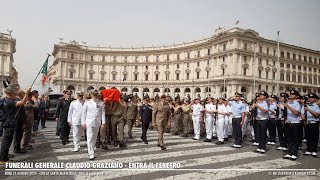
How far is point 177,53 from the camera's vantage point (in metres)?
77.0

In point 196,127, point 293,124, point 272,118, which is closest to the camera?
point 293,124

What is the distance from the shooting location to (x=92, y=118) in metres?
7.25

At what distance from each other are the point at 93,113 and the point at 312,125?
723 centimetres

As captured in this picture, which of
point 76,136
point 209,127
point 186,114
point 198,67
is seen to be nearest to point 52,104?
point 186,114

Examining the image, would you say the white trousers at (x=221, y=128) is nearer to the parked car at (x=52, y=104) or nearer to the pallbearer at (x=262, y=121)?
the pallbearer at (x=262, y=121)

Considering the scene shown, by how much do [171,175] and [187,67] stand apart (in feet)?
229

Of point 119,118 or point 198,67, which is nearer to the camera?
point 119,118

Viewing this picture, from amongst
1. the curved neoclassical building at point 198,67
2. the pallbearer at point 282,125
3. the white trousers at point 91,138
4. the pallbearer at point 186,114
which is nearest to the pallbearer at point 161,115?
the white trousers at point 91,138

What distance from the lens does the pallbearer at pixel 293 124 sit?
7.80 m

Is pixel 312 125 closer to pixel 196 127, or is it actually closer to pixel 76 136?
pixel 196 127

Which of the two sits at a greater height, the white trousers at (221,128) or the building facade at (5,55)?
the building facade at (5,55)

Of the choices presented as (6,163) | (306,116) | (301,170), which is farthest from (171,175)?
(306,116)

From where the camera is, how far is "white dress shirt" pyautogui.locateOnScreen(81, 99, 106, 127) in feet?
23.7

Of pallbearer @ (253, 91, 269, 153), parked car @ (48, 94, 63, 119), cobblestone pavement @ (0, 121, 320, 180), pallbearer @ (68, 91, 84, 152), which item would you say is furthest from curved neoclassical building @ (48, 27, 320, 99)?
pallbearer @ (68, 91, 84, 152)
